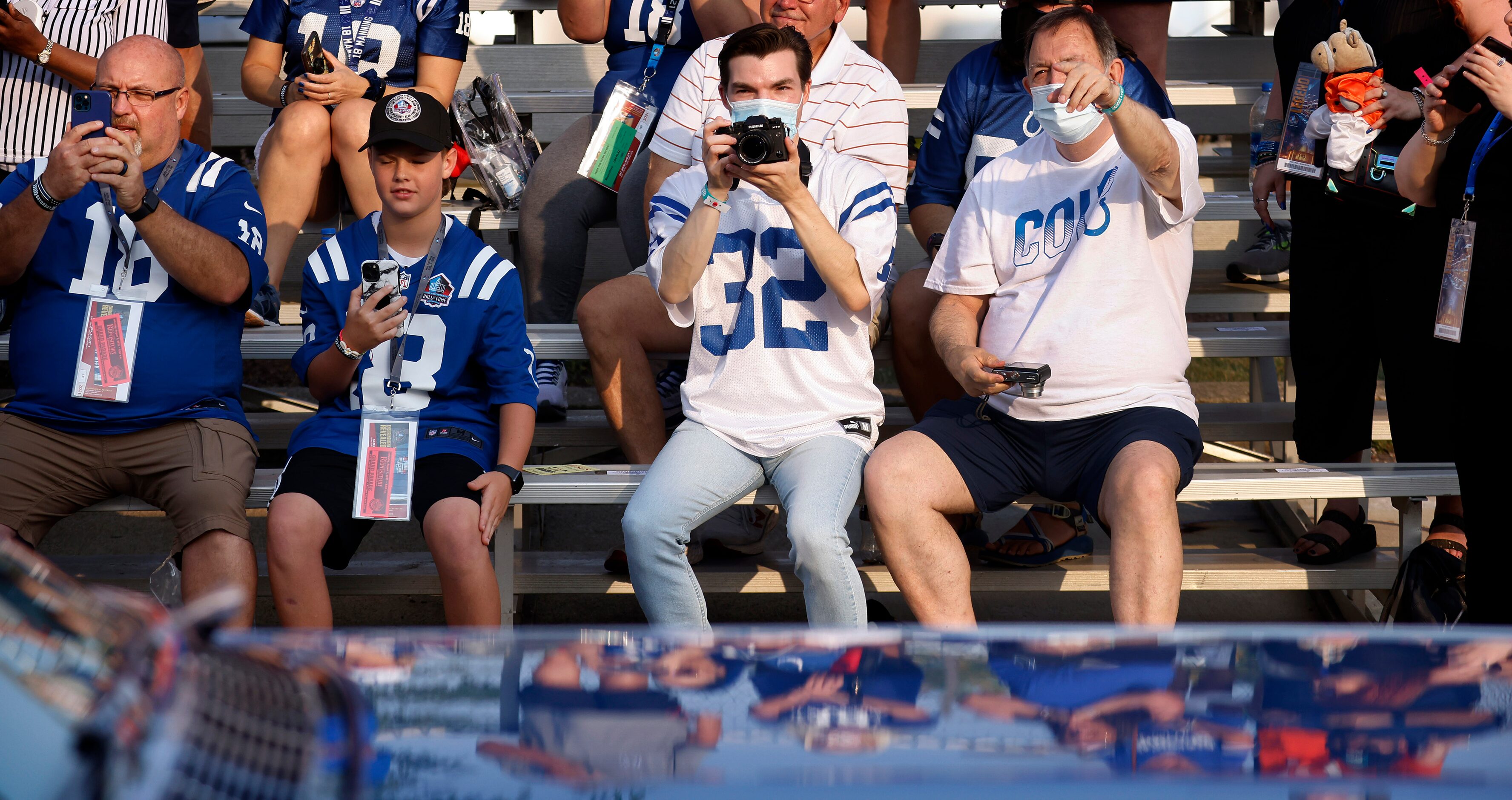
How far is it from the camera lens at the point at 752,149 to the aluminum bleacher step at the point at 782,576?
3.34 ft

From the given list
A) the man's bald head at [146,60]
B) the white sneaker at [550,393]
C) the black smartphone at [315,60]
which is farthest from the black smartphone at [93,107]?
the white sneaker at [550,393]

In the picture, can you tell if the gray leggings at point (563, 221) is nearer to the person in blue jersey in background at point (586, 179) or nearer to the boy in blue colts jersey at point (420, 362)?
the person in blue jersey in background at point (586, 179)

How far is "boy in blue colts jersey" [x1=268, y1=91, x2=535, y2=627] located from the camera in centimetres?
255

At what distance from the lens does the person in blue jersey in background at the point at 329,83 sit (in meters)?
3.51

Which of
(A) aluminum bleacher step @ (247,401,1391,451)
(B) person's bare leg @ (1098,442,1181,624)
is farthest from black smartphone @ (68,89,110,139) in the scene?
(B) person's bare leg @ (1098,442,1181,624)

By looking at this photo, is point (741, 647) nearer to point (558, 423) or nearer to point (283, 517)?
point (283, 517)

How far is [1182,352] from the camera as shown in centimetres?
267

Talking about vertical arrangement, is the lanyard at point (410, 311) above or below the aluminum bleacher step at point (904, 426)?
above

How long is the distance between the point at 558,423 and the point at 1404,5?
243 cm

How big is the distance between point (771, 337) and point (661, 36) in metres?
1.55

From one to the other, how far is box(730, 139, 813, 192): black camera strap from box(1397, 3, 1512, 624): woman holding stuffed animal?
126cm

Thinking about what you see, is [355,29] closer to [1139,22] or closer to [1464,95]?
[1139,22]

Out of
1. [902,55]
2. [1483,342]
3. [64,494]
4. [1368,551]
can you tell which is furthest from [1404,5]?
[64,494]

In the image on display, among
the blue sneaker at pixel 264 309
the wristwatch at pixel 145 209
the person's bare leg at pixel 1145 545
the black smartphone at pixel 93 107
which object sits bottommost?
the person's bare leg at pixel 1145 545
